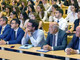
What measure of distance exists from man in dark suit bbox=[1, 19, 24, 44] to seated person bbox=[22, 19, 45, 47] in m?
0.20

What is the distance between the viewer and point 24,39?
340 centimetres

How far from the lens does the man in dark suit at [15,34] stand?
3.53m

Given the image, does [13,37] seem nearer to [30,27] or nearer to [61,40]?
[30,27]

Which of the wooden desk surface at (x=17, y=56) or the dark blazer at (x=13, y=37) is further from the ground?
the dark blazer at (x=13, y=37)

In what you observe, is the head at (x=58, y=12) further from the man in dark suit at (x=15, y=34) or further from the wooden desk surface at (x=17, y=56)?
the wooden desk surface at (x=17, y=56)

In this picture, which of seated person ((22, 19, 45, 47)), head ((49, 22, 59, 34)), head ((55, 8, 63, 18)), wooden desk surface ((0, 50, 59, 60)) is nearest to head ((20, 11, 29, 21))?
head ((55, 8, 63, 18))

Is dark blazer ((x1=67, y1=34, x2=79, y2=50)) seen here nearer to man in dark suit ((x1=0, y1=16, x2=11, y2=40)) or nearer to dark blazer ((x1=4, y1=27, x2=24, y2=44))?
dark blazer ((x1=4, y1=27, x2=24, y2=44))

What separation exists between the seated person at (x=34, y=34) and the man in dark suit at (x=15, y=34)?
20 centimetres

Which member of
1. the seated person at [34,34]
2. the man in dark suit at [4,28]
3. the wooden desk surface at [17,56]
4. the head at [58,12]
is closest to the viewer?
the wooden desk surface at [17,56]

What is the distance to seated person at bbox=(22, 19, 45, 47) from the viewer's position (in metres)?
3.26

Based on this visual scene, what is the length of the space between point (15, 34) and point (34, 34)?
52 cm

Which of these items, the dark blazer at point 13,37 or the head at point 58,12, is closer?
the dark blazer at point 13,37

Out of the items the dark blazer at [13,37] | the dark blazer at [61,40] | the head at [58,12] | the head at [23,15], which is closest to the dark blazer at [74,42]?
the dark blazer at [61,40]

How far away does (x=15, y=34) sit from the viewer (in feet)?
12.1
